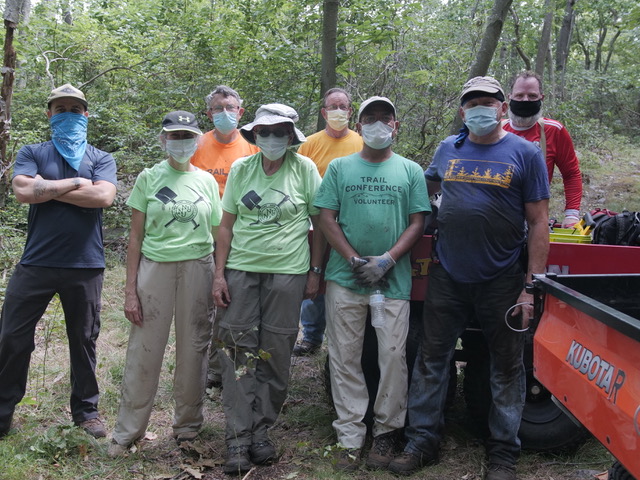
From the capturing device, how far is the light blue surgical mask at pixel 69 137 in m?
3.95

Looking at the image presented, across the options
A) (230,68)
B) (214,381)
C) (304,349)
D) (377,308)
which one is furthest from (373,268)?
(230,68)

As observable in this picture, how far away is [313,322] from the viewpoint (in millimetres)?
5672

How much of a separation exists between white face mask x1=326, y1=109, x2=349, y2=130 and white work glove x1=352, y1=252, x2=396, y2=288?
1.76 m

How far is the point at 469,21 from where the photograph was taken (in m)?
12.1

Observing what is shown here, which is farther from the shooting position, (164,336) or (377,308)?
(164,336)

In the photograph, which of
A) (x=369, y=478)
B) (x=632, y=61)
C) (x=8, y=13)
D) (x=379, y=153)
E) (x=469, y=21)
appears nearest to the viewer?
(x=369, y=478)

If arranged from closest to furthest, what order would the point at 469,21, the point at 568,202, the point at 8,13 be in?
the point at 568,202 → the point at 8,13 → the point at 469,21

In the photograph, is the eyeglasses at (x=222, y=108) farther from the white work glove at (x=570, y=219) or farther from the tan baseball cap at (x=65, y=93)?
the white work glove at (x=570, y=219)

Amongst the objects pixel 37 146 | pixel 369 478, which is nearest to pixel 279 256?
pixel 369 478

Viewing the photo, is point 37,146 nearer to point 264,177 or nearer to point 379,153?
point 264,177

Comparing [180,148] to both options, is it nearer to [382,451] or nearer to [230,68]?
[382,451]

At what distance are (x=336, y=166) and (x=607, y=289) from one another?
182 centimetres

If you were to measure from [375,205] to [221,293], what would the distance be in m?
1.18

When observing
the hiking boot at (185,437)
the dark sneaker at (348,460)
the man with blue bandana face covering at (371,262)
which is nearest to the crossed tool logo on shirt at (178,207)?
the man with blue bandana face covering at (371,262)
